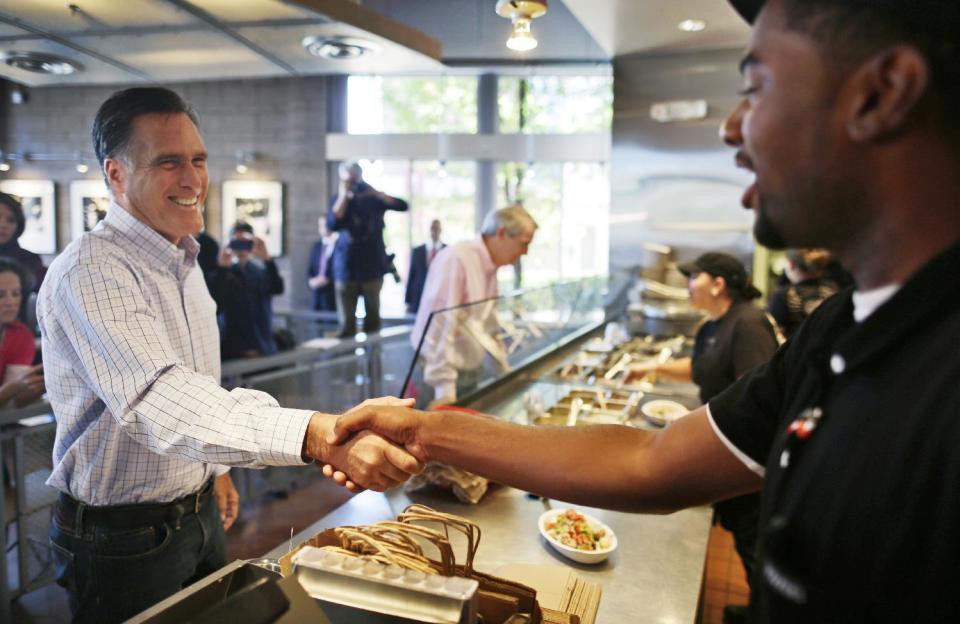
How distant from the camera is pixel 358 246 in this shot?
259 inches

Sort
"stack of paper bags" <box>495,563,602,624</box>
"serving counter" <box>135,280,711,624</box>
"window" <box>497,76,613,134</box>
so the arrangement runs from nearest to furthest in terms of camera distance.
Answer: "stack of paper bags" <box>495,563,602,624</box> → "serving counter" <box>135,280,711,624</box> → "window" <box>497,76,613,134</box>

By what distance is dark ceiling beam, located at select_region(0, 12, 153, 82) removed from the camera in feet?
5.50

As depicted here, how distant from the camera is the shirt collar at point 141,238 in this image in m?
1.59

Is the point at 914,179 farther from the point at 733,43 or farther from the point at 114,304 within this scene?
the point at 733,43

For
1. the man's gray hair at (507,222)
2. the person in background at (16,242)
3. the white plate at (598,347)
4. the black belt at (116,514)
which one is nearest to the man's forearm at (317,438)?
the black belt at (116,514)

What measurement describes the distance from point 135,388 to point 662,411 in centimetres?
238

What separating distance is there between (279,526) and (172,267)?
2.90 metres

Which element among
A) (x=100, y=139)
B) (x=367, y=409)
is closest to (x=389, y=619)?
(x=367, y=409)

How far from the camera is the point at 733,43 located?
6.55 m

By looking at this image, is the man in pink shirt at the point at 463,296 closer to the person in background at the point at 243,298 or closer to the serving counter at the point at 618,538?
the serving counter at the point at 618,538

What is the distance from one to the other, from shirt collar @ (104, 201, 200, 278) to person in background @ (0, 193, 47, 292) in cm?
32

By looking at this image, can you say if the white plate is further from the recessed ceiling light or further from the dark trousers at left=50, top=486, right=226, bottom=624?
the dark trousers at left=50, top=486, right=226, bottom=624

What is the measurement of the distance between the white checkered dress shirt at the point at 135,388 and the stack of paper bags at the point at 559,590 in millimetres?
617

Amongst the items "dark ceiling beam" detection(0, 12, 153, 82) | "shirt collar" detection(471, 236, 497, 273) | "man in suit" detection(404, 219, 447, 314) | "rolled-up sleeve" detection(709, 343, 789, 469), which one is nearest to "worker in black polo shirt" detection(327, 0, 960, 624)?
"rolled-up sleeve" detection(709, 343, 789, 469)
